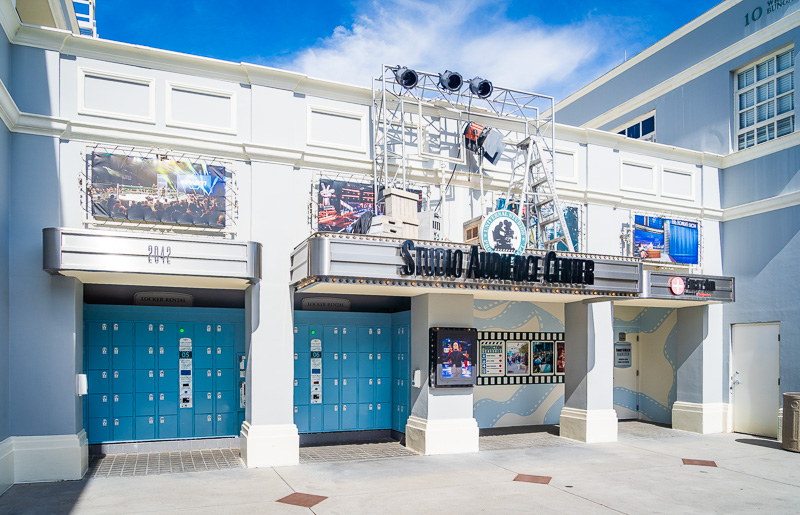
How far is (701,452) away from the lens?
13.6 metres

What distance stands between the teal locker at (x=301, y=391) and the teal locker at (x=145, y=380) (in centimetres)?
296

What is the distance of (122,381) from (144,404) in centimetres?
65

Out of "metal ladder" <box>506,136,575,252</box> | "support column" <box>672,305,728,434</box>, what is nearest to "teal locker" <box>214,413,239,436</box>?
"metal ladder" <box>506,136,575,252</box>

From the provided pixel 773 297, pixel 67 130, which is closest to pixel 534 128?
pixel 773 297

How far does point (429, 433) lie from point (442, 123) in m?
6.95

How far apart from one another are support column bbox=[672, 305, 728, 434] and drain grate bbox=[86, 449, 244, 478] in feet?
37.7

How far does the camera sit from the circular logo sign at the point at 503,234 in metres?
12.1

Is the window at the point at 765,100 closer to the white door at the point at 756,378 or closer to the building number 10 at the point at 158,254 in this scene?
the white door at the point at 756,378

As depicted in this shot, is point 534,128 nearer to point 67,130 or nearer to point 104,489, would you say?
point 67,130

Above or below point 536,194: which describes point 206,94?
above

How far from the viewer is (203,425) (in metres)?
13.2

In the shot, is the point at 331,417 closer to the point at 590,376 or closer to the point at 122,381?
the point at 122,381

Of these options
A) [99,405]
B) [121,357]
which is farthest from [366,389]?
[99,405]

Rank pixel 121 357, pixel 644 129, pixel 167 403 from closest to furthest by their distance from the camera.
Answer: pixel 121 357
pixel 167 403
pixel 644 129
